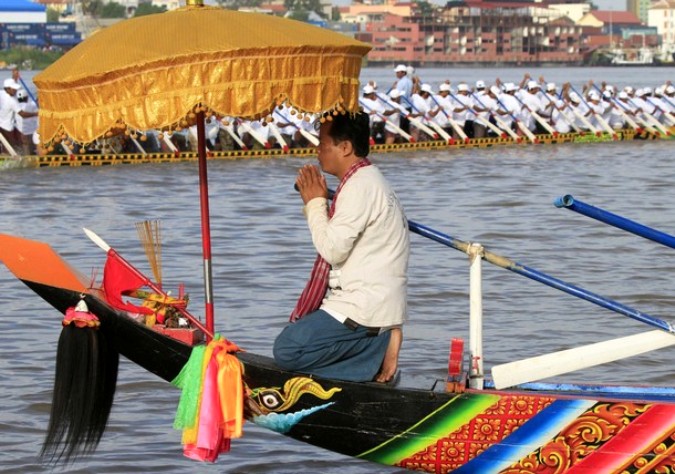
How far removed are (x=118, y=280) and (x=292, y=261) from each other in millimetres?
7535

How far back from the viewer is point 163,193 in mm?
20078

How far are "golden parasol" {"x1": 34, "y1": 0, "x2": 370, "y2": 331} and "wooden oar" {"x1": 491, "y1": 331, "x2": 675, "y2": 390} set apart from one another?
1179mm

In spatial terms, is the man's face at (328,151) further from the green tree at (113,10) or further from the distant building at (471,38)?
the distant building at (471,38)

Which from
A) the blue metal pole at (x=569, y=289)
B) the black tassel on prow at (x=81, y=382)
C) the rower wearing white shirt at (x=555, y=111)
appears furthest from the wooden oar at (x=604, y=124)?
the black tassel on prow at (x=81, y=382)

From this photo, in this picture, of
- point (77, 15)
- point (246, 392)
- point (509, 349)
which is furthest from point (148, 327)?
point (77, 15)

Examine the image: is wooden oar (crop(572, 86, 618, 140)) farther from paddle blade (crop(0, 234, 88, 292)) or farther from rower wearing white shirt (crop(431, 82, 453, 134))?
paddle blade (crop(0, 234, 88, 292))

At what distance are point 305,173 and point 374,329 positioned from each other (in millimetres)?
649

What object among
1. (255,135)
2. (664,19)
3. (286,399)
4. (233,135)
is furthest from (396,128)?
(664,19)

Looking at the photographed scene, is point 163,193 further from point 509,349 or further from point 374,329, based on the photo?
point 374,329

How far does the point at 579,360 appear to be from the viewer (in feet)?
19.7

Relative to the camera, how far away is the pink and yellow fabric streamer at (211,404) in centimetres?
583

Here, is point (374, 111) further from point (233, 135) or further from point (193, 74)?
point (193, 74)

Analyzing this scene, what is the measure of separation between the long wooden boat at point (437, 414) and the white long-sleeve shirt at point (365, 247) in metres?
0.25

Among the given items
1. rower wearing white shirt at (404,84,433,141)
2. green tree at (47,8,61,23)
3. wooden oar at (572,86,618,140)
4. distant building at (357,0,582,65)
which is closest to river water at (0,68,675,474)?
rower wearing white shirt at (404,84,433,141)
